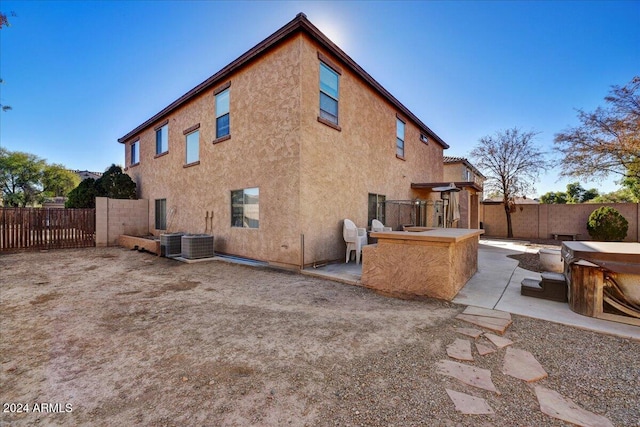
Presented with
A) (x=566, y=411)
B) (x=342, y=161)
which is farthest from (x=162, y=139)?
(x=566, y=411)

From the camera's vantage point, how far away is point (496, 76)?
10375mm

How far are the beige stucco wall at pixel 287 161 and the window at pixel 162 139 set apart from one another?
1.08 m

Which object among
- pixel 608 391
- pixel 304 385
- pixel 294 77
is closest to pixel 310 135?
pixel 294 77

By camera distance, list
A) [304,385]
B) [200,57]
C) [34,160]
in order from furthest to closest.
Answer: [34,160]
[200,57]
[304,385]

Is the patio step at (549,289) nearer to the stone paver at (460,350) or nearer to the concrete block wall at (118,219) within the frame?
the stone paver at (460,350)

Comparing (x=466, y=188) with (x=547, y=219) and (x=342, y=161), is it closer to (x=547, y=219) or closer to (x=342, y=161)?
(x=547, y=219)

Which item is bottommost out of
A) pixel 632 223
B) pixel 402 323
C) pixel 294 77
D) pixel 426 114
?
pixel 402 323

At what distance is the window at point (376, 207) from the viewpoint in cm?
957

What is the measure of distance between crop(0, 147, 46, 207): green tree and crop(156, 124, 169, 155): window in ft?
83.4

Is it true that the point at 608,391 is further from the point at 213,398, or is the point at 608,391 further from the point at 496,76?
the point at 496,76

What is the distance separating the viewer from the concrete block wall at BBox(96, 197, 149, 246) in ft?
38.8

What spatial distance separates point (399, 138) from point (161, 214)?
38.5 feet

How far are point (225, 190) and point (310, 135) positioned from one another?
3.85 m

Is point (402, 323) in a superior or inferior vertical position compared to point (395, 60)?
inferior
